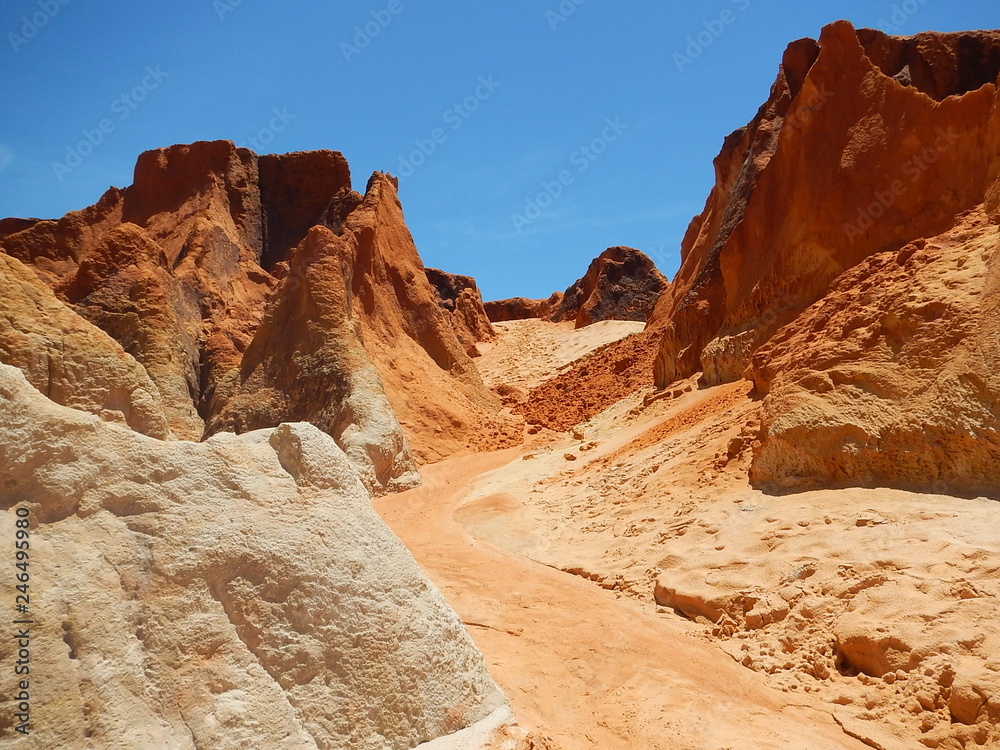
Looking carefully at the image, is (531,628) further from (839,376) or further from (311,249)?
(311,249)

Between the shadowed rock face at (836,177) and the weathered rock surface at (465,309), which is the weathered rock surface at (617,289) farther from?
→ the shadowed rock face at (836,177)

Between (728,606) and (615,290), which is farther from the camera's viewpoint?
(615,290)

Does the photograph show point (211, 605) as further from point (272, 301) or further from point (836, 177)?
point (272, 301)

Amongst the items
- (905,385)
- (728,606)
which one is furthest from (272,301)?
(905,385)

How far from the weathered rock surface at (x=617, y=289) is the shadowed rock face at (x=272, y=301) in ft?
56.6

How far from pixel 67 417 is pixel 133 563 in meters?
0.60

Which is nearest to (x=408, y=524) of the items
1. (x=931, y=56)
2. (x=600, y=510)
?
(x=600, y=510)

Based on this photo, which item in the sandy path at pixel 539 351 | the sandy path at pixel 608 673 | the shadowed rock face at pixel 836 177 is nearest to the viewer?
the sandy path at pixel 608 673

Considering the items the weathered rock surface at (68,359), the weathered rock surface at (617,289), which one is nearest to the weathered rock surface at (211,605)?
the weathered rock surface at (68,359)

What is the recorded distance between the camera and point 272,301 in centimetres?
1309

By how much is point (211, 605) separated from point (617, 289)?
32.2m

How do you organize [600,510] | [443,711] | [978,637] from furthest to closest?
[600,510]
[978,637]
[443,711]

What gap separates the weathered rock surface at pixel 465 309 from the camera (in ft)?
98.9

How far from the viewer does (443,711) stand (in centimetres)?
292
